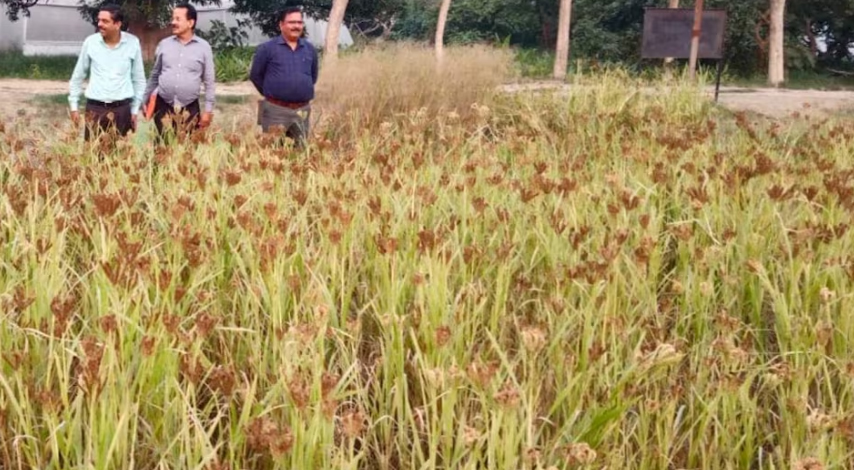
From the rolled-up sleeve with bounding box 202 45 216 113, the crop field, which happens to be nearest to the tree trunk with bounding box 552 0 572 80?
the rolled-up sleeve with bounding box 202 45 216 113

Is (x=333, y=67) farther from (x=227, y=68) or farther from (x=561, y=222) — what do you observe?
(x=227, y=68)

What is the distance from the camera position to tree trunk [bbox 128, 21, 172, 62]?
20766 mm

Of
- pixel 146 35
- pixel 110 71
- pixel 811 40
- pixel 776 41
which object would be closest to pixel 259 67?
pixel 110 71

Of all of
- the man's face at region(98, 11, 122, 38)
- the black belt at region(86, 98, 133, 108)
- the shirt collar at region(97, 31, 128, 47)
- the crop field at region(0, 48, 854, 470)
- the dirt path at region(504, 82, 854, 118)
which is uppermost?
the man's face at region(98, 11, 122, 38)

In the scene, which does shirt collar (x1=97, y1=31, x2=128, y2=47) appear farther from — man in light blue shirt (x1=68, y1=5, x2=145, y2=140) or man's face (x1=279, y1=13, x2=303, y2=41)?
man's face (x1=279, y1=13, x2=303, y2=41)

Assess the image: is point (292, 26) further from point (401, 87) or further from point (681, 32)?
point (681, 32)

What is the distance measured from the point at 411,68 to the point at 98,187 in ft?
17.8

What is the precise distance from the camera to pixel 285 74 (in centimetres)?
641

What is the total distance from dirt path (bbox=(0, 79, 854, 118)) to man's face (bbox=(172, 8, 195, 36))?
606cm

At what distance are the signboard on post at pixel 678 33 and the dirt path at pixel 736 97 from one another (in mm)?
835

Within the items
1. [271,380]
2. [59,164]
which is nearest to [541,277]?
[271,380]

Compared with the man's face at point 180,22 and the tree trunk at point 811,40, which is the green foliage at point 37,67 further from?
the tree trunk at point 811,40

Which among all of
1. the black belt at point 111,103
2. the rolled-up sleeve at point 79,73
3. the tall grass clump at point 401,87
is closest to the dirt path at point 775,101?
the tall grass clump at point 401,87

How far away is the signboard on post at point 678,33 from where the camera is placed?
12430 mm
